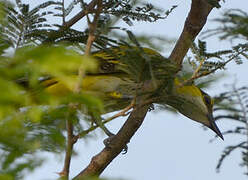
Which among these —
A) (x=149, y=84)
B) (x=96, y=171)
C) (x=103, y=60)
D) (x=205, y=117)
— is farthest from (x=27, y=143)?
(x=205, y=117)

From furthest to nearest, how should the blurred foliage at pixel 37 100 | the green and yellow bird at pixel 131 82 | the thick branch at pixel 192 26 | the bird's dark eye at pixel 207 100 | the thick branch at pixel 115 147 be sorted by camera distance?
the bird's dark eye at pixel 207 100 < the thick branch at pixel 192 26 < the thick branch at pixel 115 147 < the green and yellow bird at pixel 131 82 < the blurred foliage at pixel 37 100

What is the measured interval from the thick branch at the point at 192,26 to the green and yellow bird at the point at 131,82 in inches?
8.1

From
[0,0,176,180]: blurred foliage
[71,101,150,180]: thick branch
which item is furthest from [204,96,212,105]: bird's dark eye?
[0,0,176,180]: blurred foliage

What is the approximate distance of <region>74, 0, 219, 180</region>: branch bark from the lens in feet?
11.1

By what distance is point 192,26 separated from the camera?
3482mm

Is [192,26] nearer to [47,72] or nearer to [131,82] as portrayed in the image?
[131,82]

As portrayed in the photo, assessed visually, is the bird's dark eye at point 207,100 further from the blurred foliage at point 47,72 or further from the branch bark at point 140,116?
the blurred foliage at point 47,72

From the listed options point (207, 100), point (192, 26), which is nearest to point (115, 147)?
point (192, 26)

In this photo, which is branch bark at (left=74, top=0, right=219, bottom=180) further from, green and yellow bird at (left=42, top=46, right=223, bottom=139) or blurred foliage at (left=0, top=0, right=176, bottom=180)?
blurred foliage at (left=0, top=0, right=176, bottom=180)

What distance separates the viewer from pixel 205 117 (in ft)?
17.4

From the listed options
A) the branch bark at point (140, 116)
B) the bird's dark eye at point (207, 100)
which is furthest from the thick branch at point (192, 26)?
the bird's dark eye at point (207, 100)

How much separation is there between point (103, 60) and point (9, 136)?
106 inches

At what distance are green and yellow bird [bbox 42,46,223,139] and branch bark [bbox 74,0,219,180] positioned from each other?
Answer: 191 millimetres

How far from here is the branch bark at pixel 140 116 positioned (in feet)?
11.1
